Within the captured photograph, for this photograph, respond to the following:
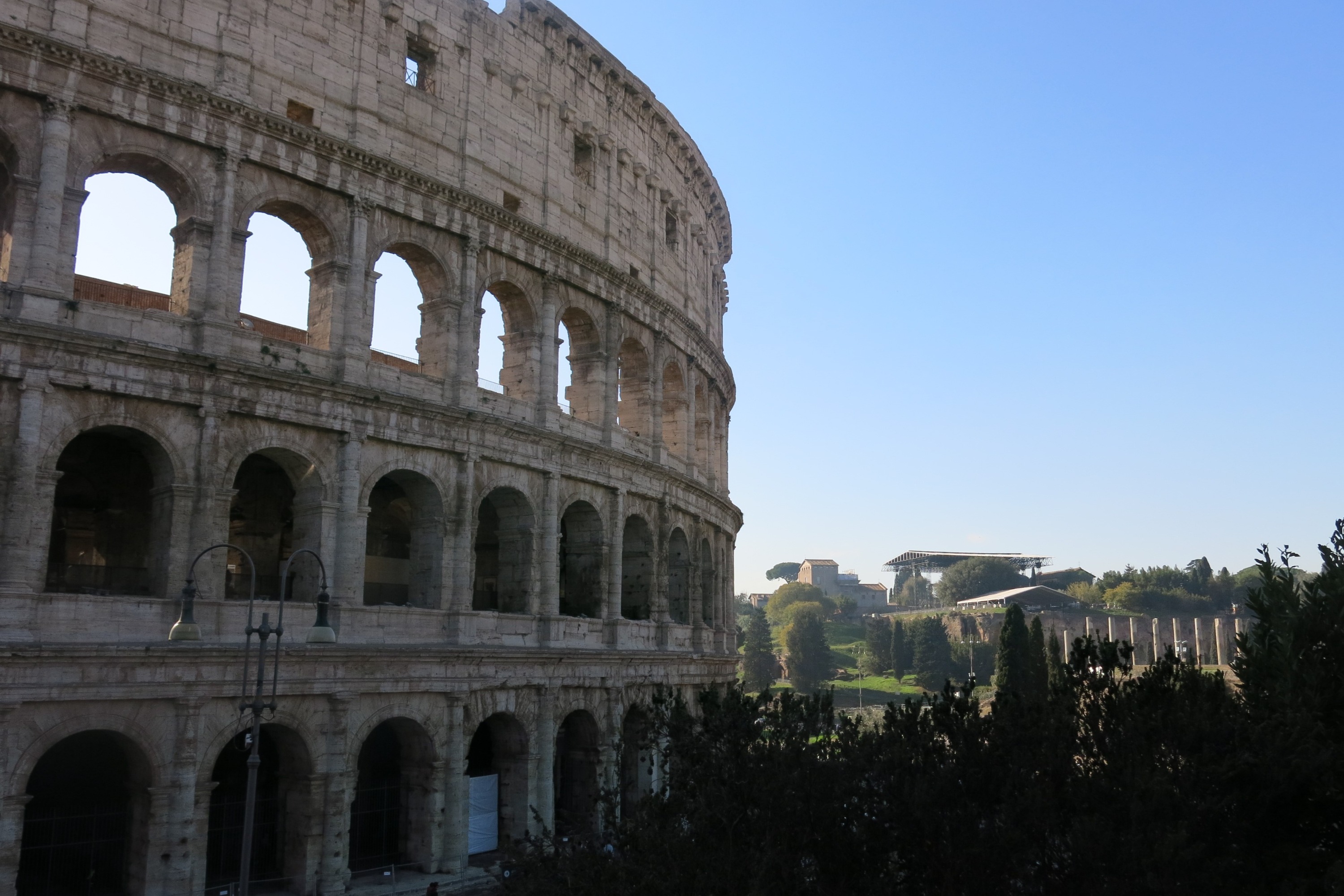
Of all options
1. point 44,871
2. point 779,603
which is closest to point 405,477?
point 44,871

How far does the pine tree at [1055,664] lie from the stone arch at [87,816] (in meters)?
14.9

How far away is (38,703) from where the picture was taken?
684 inches

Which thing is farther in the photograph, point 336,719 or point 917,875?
point 336,719

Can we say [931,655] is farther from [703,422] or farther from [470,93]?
[470,93]

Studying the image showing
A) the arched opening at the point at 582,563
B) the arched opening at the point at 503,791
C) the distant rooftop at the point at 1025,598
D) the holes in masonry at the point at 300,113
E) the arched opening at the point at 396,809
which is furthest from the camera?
the distant rooftop at the point at 1025,598

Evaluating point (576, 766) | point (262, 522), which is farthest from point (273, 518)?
point (576, 766)

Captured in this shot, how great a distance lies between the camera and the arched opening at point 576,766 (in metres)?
26.7

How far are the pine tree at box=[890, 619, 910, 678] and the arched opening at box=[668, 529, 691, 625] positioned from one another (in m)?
89.9

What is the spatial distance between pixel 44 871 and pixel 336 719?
17.4 ft

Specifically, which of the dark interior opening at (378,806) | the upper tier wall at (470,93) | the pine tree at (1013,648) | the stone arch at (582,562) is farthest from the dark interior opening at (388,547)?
the pine tree at (1013,648)

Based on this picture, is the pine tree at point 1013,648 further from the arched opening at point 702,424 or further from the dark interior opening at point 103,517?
the dark interior opening at point 103,517

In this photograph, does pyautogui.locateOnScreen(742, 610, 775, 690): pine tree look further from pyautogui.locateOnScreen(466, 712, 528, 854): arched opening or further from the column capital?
the column capital

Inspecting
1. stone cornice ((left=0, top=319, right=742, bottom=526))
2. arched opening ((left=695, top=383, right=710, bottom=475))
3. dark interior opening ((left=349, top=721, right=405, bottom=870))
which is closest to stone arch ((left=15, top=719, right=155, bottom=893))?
dark interior opening ((left=349, top=721, right=405, bottom=870))

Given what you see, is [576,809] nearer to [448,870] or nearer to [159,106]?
[448,870]
